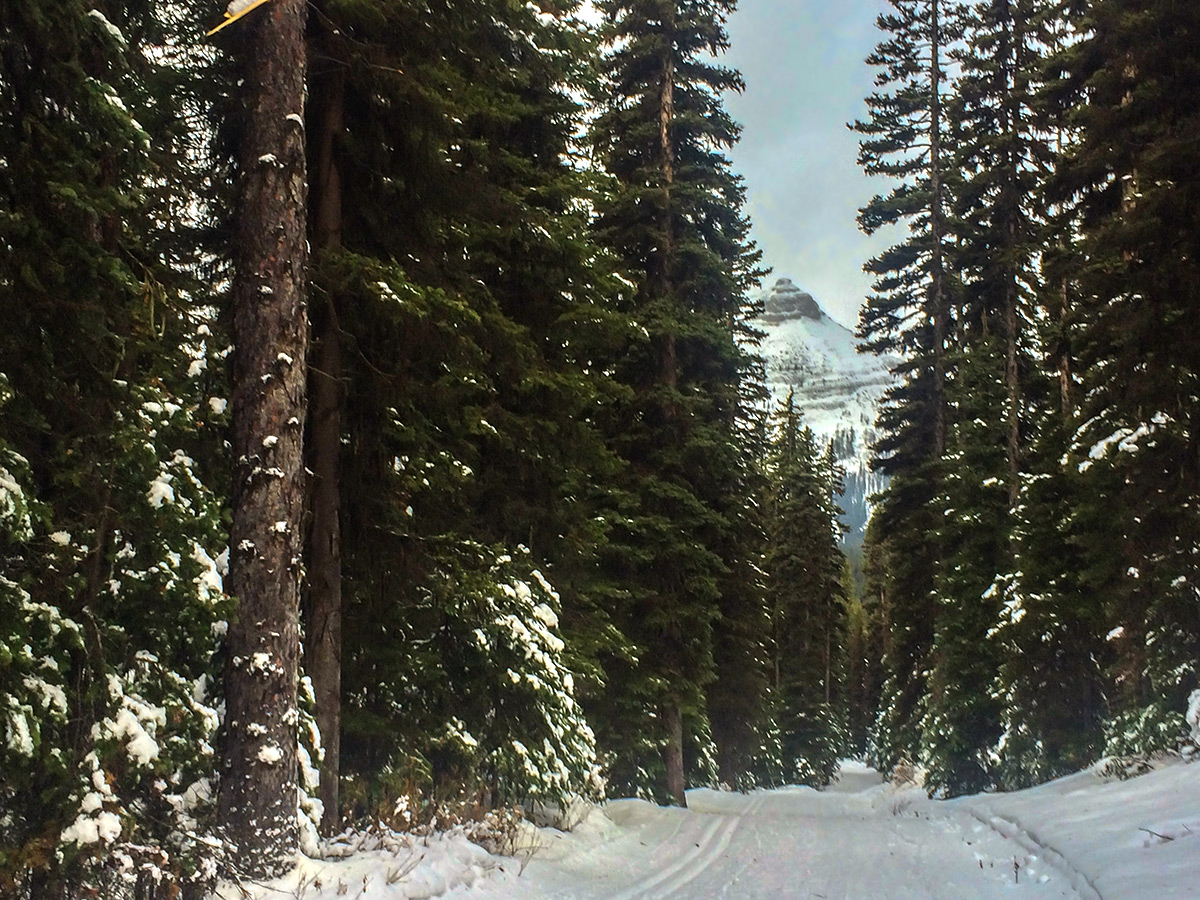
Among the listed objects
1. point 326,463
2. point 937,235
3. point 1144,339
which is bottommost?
point 326,463

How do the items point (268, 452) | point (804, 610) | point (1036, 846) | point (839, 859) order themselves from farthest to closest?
1. point (804, 610)
2. point (839, 859)
3. point (1036, 846)
4. point (268, 452)

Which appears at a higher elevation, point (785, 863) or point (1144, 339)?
point (1144, 339)

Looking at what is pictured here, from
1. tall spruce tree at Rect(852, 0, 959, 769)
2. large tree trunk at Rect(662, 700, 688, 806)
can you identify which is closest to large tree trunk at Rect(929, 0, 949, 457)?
tall spruce tree at Rect(852, 0, 959, 769)

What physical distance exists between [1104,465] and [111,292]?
12504 mm

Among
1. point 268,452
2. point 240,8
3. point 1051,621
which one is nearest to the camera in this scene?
point 268,452

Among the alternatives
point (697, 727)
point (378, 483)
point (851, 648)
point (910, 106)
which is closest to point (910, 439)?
point (910, 106)

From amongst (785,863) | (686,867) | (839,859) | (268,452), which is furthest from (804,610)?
(268,452)

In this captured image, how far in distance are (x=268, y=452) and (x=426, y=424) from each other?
285cm

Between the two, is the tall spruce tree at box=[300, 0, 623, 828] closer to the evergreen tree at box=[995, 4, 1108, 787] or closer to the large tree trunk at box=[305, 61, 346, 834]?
the large tree trunk at box=[305, 61, 346, 834]

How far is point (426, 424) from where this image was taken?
9805 mm

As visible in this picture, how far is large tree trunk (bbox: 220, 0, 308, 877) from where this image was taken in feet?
22.1

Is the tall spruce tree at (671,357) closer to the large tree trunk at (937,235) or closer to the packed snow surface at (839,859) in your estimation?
the packed snow surface at (839,859)

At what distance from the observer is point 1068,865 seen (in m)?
9.19

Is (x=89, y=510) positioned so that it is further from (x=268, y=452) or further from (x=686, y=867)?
(x=686, y=867)
